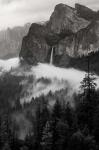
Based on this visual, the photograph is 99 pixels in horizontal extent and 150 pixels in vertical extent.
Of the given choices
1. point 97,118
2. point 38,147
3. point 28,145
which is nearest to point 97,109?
point 97,118

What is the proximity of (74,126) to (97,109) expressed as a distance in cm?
698

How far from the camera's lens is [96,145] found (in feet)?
269

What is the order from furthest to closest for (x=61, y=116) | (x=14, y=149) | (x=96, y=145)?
1. (x=14, y=149)
2. (x=61, y=116)
3. (x=96, y=145)

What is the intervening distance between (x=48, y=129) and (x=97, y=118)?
11474 millimetres

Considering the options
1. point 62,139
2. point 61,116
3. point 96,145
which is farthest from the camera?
point 61,116

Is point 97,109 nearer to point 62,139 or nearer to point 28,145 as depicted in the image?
point 62,139

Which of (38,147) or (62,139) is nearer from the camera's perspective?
→ (62,139)

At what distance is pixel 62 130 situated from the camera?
90.8 m

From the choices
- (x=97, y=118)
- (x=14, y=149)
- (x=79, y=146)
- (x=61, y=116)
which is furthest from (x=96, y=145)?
(x=14, y=149)

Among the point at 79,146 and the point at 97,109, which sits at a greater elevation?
the point at 97,109

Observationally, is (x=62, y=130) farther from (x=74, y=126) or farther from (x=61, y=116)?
(x=61, y=116)

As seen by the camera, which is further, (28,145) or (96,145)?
(28,145)

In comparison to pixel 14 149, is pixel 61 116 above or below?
above

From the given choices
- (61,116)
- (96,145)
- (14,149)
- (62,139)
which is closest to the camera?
(96,145)
